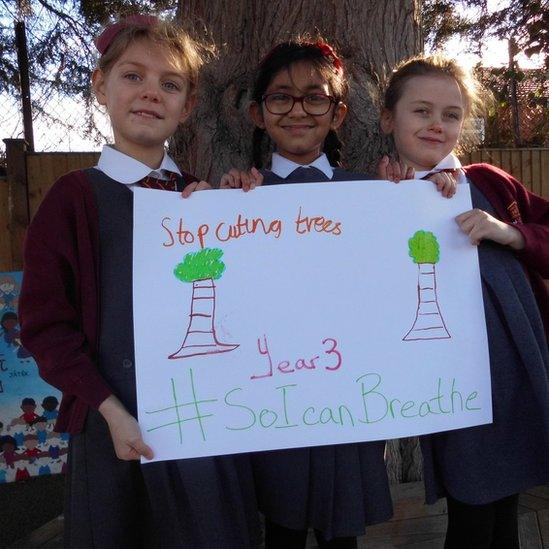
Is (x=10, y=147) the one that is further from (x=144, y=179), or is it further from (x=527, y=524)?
(x=527, y=524)

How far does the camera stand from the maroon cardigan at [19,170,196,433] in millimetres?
1414

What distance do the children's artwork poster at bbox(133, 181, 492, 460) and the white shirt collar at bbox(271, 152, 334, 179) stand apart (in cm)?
21

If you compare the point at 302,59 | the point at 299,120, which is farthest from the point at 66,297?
the point at 302,59

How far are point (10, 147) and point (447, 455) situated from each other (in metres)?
3.39

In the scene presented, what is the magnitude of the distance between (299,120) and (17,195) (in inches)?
109

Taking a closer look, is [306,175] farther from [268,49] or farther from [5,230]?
[5,230]

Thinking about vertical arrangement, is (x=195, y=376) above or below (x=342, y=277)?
below

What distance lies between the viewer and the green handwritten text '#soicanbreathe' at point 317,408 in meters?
1.48

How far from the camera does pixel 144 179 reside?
1600 mm

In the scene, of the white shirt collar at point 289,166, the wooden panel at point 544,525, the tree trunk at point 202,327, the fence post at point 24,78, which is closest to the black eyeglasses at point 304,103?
the white shirt collar at point 289,166

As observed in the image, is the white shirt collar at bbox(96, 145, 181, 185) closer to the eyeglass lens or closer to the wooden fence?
the eyeglass lens

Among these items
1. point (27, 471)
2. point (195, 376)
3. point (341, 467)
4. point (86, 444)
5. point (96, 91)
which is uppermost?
point (96, 91)

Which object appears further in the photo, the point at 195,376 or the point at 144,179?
the point at 144,179

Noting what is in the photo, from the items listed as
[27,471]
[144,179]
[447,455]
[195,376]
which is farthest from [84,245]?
[27,471]
